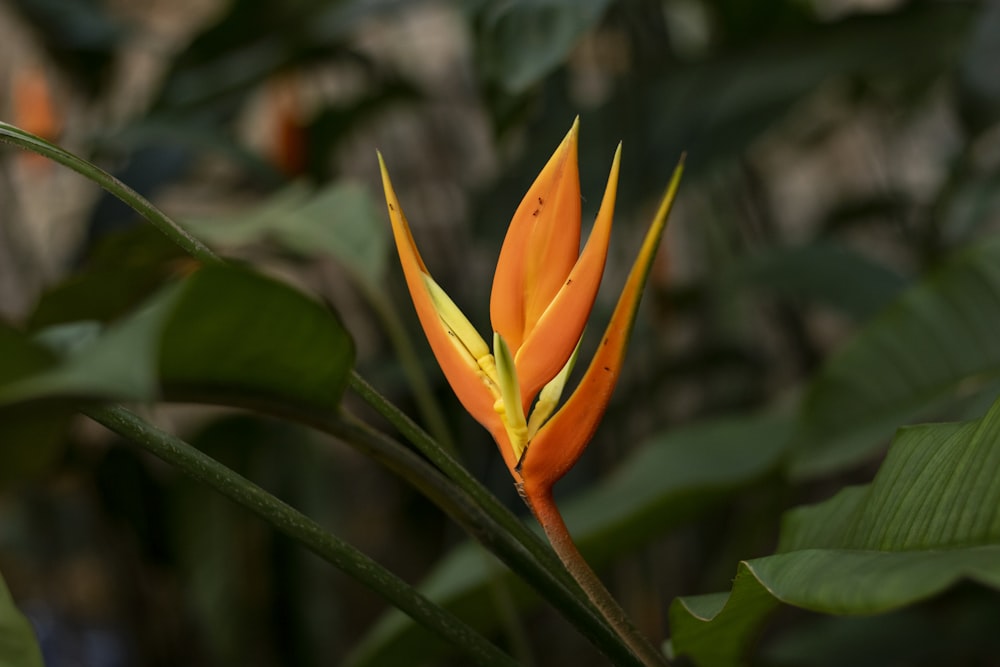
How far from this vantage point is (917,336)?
2.04ft

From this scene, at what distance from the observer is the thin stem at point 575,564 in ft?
0.94

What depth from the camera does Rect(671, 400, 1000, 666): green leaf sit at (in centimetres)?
24

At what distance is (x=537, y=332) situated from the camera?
28cm

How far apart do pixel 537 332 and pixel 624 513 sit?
0.37m

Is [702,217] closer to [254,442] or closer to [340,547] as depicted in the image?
[254,442]

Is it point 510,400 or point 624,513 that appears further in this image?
point 624,513

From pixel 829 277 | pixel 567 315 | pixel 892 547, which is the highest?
pixel 567 315

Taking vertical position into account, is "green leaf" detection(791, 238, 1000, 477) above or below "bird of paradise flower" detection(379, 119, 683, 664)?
below

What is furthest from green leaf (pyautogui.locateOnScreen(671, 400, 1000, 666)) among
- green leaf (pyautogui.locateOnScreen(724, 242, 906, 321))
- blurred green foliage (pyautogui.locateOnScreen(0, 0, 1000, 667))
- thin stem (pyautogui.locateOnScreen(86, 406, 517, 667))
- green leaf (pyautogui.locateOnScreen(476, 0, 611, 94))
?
green leaf (pyautogui.locateOnScreen(724, 242, 906, 321))

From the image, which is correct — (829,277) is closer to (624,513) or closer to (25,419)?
(624,513)

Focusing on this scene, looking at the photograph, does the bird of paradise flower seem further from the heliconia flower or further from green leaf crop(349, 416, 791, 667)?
green leaf crop(349, 416, 791, 667)

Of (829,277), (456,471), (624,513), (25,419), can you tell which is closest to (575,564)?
(456,471)

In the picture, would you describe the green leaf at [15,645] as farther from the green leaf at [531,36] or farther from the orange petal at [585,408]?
the green leaf at [531,36]

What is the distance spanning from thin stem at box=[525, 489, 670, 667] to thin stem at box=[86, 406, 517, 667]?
0.05 metres
